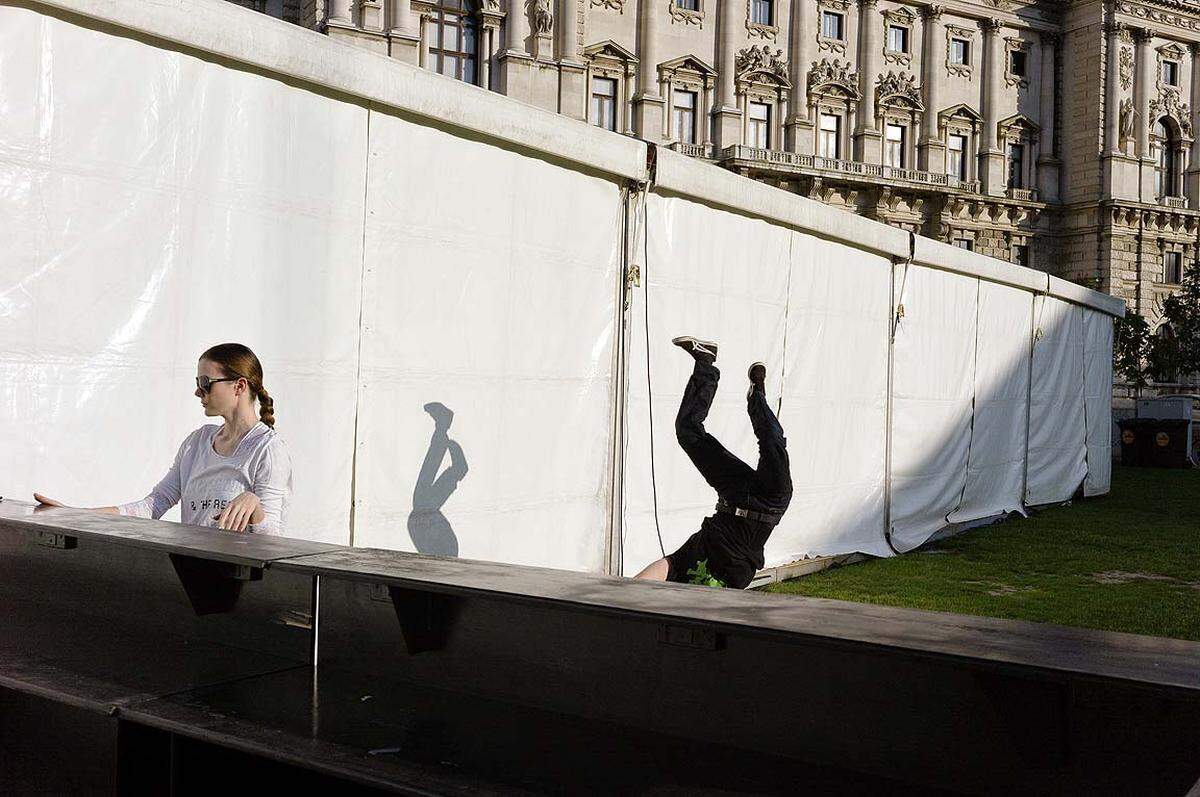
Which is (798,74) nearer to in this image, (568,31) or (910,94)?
(910,94)

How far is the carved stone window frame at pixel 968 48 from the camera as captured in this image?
168 feet

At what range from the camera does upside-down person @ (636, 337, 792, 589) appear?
226 inches

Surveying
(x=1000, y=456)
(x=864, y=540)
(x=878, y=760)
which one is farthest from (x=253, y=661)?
(x=1000, y=456)

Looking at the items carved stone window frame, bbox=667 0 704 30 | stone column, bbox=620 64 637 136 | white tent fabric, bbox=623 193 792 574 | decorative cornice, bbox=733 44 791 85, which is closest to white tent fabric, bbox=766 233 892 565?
white tent fabric, bbox=623 193 792 574

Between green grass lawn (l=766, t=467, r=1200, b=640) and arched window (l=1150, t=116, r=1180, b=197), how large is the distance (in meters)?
45.3

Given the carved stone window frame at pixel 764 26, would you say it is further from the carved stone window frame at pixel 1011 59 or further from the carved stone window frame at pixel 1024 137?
the carved stone window frame at pixel 1011 59

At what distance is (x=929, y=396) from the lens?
38.3 feet

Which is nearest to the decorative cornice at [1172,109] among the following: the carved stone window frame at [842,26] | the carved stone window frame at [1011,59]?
the carved stone window frame at [1011,59]

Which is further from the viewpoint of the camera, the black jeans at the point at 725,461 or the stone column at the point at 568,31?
the stone column at the point at 568,31

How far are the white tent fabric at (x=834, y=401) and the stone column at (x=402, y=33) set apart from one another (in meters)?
31.7

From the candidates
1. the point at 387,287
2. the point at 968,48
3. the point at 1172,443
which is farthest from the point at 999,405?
the point at 968,48

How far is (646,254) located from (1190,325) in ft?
151

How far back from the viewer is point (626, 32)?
44.2 m

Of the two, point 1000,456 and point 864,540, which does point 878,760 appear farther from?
point 1000,456
